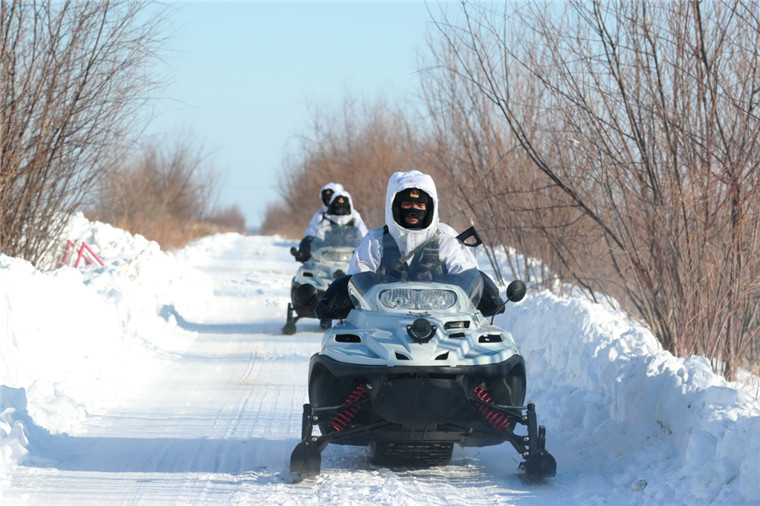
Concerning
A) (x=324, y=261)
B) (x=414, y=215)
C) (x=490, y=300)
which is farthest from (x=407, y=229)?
(x=324, y=261)

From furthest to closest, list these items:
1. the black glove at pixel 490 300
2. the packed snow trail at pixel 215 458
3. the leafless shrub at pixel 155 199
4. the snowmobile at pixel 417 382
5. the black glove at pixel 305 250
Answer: the leafless shrub at pixel 155 199 → the black glove at pixel 305 250 → the black glove at pixel 490 300 → the snowmobile at pixel 417 382 → the packed snow trail at pixel 215 458

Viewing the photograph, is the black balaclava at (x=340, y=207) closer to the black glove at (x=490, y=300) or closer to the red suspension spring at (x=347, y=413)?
the black glove at (x=490, y=300)

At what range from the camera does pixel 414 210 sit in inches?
322

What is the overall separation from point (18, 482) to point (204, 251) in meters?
43.1

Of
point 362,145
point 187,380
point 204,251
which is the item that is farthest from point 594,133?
point 204,251

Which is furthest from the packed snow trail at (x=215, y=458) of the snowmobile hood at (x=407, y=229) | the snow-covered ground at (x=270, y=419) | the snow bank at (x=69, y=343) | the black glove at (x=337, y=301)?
the snowmobile hood at (x=407, y=229)

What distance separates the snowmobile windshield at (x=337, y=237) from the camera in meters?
18.2

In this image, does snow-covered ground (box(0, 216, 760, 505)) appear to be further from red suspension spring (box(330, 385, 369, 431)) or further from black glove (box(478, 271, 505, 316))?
black glove (box(478, 271, 505, 316))

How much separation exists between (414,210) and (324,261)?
9759 millimetres

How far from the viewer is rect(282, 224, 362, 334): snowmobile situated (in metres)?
17.4

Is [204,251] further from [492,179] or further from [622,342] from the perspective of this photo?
[622,342]

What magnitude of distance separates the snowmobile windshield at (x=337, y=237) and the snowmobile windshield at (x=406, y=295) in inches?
402

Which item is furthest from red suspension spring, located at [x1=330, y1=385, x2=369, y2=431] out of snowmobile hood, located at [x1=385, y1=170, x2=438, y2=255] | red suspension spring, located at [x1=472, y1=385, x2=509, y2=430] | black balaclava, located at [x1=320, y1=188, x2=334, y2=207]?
black balaclava, located at [x1=320, y1=188, x2=334, y2=207]

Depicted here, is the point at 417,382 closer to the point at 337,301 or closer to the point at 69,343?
the point at 337,301
